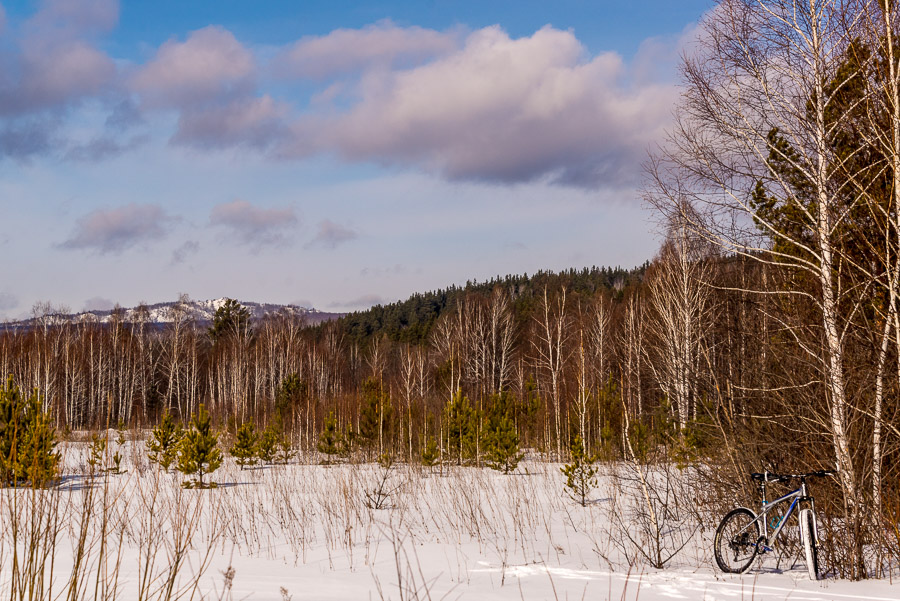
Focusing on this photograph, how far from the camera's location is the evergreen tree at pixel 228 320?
178 feet

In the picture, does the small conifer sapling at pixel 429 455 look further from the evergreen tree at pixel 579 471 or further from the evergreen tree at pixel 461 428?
the evergreen tree at pixel 579 471

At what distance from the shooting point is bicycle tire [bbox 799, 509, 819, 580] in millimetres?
5977

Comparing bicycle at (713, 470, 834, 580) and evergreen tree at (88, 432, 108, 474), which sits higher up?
evergreen tree at (88, 432, 108, 474)

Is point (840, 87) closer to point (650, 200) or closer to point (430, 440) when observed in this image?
point (650, 200)

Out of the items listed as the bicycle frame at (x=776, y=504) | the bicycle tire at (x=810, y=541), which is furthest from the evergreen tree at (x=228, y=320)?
the bicycle tire at (x=810, y=541)

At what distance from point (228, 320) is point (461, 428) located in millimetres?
41880

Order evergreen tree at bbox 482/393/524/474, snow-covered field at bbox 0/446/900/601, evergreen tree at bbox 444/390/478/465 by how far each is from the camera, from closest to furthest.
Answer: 1. snow-covered field at bbox 0/446/900/601
2. evergreen tree at bbox 482/393/524/474
3. evergreen tree at bbox 444/390/478/465

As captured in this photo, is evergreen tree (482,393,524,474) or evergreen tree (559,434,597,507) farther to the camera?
evergreen tree (482,393,524,474)

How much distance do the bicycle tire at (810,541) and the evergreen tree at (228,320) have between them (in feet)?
170

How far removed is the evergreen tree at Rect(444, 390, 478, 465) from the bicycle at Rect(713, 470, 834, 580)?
40.0ft

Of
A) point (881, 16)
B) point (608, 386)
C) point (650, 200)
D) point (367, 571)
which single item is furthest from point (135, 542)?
point (608, 386)

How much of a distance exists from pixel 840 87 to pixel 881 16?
35.3 inches

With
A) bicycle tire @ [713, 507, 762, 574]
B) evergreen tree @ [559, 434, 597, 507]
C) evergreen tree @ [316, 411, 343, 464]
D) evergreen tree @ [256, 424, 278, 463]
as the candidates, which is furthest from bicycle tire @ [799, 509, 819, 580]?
evergreen tree @ [256, 424, 278, 463]

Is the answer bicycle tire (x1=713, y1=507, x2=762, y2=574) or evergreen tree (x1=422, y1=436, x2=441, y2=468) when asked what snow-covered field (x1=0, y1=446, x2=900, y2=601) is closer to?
bicycle tire (x1=713, y1=507, x2=762, y2=574)
